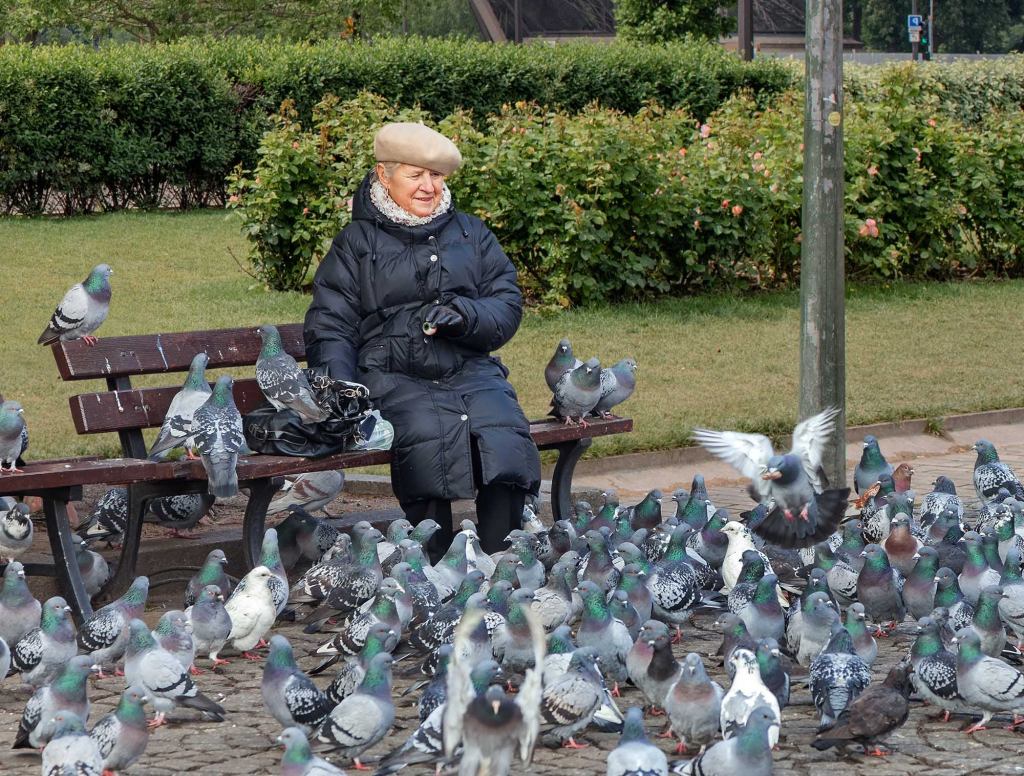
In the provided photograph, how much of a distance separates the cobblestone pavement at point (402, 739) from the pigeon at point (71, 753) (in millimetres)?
429

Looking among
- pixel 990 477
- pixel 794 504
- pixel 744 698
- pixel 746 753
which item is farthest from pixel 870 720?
pixel 990 477

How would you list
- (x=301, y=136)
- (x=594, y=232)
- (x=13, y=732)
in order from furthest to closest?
(x=301, y=136) → (x=594, y=232) → (x=13, y=732)

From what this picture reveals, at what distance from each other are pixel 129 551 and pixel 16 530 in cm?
49

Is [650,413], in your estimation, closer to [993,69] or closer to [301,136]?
[301,136]

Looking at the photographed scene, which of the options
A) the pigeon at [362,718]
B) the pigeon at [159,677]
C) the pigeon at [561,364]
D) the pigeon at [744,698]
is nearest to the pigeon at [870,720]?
the pigeon at [744,698]

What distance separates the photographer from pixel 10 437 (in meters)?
6.46

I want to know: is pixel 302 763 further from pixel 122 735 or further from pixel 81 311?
pixel 81 311

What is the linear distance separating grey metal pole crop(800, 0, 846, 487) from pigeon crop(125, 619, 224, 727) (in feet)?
13.4

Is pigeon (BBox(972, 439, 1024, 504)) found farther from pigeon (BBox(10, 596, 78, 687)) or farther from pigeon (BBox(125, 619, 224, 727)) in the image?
pigeon (BBox(10, 596, 78, 687))

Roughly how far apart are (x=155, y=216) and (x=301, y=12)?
14442mm

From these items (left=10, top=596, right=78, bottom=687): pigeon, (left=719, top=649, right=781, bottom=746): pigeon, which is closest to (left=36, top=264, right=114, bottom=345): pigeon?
(left=10, top=596, right=78, bottom=687): pigeon

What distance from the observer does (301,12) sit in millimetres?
32906

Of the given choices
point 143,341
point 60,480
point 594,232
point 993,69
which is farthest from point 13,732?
point 993,69

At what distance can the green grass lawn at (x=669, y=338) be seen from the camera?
10.6 m
